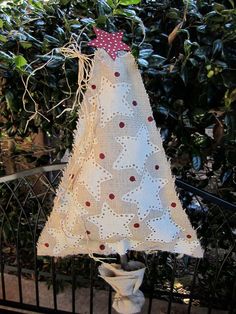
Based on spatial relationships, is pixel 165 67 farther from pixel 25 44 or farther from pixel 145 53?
pixel 25 44

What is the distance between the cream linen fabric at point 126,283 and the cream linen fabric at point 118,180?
0.11 meters

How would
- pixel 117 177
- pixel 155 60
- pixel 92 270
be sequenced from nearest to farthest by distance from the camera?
pixel 117 177 < pixel 155 60 < pixel 92 270

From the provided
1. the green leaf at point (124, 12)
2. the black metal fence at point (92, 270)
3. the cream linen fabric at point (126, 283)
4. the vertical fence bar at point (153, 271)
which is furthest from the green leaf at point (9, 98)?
the vertical fence bar at point (153, 271)

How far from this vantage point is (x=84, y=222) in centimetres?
110

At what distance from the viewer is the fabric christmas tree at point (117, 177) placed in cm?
99

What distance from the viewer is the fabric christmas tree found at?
3.24 feet

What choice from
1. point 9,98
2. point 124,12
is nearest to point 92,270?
point 9,98

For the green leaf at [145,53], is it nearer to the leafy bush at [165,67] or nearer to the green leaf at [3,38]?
the leafy bush at [165,67]

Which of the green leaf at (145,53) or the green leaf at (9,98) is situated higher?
the green leaf at (145,53)

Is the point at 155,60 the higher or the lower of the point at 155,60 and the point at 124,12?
the lower

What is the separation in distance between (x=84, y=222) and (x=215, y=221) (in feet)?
1.79

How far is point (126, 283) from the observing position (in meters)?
1.20

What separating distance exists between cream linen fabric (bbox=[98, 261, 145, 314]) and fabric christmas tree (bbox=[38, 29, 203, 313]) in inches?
4.1

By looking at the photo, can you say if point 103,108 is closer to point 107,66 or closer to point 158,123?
point 107,66
